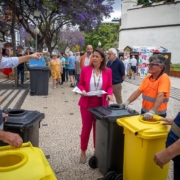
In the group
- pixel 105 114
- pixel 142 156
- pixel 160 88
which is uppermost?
pixel 160 88

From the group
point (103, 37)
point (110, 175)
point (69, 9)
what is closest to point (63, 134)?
point (110, 175)

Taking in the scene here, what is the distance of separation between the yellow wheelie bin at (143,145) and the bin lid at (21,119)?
953mm

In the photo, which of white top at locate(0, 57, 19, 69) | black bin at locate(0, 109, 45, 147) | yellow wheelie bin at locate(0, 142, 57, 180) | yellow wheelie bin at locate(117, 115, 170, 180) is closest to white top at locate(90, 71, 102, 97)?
yellow wheelie bin at locate(117, 115, 170, 180)

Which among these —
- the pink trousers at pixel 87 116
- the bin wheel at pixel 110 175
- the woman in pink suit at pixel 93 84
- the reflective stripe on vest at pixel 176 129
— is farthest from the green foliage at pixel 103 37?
the reflective stripe on vest at pixel 176 129

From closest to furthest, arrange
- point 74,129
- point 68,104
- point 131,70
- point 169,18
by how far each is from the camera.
Answer: point 74,129 → point 68,104 → point 131,70 → point 169,18

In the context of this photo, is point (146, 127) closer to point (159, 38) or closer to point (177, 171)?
point (177, 171)

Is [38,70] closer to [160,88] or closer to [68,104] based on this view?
[68,104]

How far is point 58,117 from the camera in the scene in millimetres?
5266

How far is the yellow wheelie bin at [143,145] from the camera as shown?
6.42 ft

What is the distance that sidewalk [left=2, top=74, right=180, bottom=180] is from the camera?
286cm

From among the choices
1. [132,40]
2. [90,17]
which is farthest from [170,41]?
[90,17]

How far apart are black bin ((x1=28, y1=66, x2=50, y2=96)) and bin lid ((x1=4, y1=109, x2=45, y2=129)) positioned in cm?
544

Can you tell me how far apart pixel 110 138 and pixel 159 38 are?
2745cm

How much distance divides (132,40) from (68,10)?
829 inches
